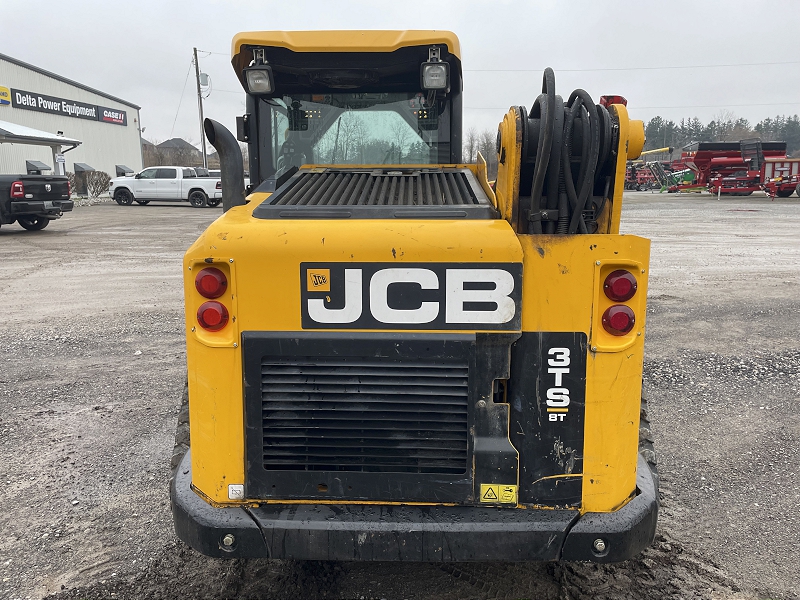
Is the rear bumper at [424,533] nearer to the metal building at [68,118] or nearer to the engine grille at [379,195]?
the engine grille at [379,195]

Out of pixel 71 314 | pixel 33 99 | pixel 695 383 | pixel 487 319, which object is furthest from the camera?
pixel 33 99

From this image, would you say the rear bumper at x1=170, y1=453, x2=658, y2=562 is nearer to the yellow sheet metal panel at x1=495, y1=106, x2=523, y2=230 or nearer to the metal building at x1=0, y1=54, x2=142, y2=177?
the yellow sheet metal panel at x1=495, y1=106, x2=523, y2=230

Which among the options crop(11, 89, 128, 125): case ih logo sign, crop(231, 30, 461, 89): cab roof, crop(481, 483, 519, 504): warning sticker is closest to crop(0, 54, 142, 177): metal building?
crop(11, 89, 128, 125): case ih logo sign

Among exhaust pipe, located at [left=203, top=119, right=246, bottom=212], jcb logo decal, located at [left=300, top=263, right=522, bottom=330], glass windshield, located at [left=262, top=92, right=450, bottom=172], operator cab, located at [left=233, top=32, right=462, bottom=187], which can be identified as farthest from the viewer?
glass windshield, located at [left=262, top=92, right=450, bottom=172]

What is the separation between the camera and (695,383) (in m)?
5.17

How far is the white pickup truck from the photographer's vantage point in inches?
1053

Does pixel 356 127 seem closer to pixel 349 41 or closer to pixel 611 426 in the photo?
pixel 349 41

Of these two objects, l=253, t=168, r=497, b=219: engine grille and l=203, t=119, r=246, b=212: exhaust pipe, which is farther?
l=203, t=119, r=246, b=212: exhaust pipe

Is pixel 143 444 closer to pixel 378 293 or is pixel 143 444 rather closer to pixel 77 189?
pixel 378 293

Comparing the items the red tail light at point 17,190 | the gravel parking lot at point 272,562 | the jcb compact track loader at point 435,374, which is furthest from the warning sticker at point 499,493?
the red tail light at point 17,190

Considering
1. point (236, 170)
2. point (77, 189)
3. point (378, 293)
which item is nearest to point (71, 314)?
point (236, 170)

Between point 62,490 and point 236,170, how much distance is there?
2.11m

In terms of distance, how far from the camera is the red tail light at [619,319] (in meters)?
2.25

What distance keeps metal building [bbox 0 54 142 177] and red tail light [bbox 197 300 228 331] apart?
29224mm
